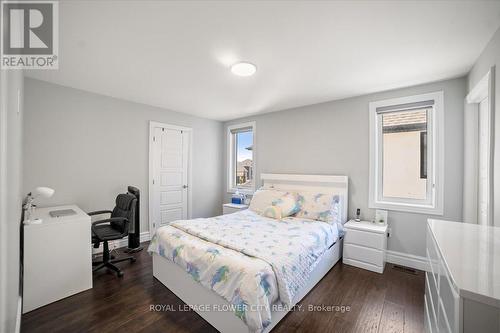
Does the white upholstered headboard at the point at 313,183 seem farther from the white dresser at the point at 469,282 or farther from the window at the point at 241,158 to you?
the white dresser at the point at 469,282

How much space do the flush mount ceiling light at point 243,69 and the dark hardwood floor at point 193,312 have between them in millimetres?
2541

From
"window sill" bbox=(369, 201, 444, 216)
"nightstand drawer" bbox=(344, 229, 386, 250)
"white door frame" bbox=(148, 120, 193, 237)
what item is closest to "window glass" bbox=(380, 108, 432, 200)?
"window sill" bbox=(369, 201, 444, 216)

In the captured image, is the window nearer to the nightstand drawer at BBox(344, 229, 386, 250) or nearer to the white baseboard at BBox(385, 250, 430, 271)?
the nightstand drawer at BBox(344, 229, 386, 250)

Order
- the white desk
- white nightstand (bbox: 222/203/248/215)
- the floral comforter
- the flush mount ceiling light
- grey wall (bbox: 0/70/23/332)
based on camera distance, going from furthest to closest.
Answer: white nightstand (bbox: 222/203/248/215)
the flush mount ceiling light
the white desk
the floral comforter
grey wall (bbox: 0/70/23/332)

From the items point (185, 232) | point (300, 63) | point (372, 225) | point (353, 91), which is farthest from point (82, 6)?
point (372, 225)

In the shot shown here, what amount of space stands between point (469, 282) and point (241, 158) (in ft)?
14.6

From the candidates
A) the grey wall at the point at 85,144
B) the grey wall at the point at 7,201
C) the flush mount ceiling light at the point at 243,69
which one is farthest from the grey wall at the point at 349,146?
the grey wall at the point at 7,201

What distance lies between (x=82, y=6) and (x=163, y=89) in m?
1.59

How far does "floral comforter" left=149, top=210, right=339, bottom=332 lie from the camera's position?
1511 mm

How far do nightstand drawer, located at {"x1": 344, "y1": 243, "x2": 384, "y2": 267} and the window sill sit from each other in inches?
26.7

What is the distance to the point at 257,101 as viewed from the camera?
143 inches

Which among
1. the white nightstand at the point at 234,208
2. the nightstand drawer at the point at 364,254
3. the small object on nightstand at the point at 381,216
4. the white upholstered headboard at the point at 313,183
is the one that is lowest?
the nightstand drawer at the point at 364,254

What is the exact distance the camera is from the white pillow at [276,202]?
3256 mm

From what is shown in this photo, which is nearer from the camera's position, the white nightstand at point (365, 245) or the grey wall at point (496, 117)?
the grey wall at point (496, 117)
